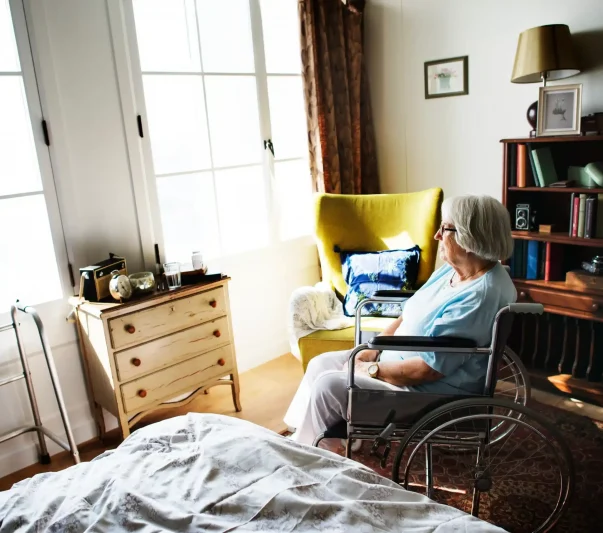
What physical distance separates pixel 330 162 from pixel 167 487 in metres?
2.56

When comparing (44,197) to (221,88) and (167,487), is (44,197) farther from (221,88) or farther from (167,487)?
(167,487)

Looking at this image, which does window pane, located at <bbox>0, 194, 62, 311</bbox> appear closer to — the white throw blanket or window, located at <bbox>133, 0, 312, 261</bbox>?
window, located at <bbox>133, 0, 312, 261</bbox>

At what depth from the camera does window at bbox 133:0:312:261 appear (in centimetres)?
274

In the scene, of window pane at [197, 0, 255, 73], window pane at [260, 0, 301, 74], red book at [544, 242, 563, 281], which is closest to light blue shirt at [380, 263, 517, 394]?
red book at [544, 242, 563, 281]

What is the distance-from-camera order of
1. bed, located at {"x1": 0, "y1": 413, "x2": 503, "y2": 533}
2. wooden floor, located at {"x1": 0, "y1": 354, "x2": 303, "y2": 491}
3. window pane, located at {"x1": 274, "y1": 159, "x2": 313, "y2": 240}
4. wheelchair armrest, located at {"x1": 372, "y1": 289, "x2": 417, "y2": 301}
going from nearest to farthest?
bed, located at {"x1": 0, "y1": 413, "x2": 503, "y2": 533}
wheelchair armrest, located at {"x1": 372, "y1": 289, "x2": 417, "y2": 301}
wooden floor, located at {"x1": 0, "y1": 354, "x2": 303, "y2": 491}
window pane, located at {"x1": 274, "y1": 159, "x2": 313, "y2": 240}

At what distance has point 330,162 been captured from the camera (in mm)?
3342

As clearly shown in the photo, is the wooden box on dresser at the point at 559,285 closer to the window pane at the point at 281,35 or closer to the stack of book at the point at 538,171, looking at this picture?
the stack of book at the point at 538,171

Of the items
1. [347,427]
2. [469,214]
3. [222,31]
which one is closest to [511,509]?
[347,427]

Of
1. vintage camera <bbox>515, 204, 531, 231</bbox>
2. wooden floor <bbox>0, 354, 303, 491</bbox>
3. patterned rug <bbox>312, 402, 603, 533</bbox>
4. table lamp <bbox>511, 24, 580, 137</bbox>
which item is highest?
table lamp <bbox>511, 24, 580, 137</bbox>

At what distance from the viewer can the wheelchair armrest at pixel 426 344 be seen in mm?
1610

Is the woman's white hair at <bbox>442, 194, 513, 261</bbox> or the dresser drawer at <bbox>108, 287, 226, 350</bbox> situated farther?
the dresser drawer at <bbox>108, 287, 226, 350</bbox>

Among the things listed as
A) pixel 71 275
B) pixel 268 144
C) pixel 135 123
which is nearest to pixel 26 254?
pixel 71 275

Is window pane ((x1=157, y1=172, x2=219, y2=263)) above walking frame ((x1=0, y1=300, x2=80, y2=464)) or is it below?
above

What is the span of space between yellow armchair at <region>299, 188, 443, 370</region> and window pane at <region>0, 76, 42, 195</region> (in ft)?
4.90
